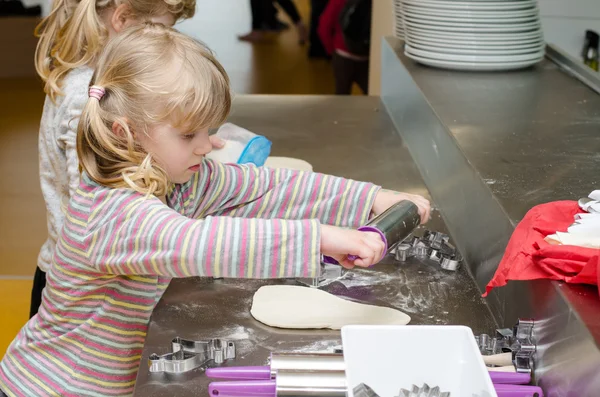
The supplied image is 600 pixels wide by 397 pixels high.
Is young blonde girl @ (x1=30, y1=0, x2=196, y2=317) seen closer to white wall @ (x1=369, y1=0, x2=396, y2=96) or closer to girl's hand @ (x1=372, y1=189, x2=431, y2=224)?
girl's hand @ (x1=372, y1=189, x2=431, y2=224)

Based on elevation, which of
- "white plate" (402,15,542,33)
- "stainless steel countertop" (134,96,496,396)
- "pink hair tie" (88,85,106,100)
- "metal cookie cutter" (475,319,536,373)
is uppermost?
"pink hair tie" (88,85,106,100)

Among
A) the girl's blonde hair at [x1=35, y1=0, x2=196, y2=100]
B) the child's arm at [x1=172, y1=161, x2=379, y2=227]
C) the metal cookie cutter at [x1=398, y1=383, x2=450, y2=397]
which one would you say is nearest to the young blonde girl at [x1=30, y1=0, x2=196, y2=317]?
the girl's blonde hair at [x1=35, y1=0, x2=196, y2=100]

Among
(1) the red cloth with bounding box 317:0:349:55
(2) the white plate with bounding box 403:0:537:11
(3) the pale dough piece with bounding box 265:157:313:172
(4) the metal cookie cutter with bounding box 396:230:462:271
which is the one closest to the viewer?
(4) the metal cookie cutter with bounding box 396:230:462:271

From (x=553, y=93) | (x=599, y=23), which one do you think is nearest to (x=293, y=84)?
(x=599, y=23)

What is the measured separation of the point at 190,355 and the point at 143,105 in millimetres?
369

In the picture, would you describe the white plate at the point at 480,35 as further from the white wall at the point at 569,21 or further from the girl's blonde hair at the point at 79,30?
the girl's blonde hair at the point at 79,30

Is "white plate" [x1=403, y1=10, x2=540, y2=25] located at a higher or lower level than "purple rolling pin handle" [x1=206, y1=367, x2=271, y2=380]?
higher

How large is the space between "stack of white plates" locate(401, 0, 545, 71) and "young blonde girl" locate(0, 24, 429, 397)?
2.53ft

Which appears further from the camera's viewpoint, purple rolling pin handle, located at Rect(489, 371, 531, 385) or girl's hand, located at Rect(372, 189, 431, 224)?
girl's hand, located at Rect(372, 189, 431, 224)

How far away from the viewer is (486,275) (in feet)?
3.95

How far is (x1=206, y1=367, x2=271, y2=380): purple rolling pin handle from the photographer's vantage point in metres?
0.92

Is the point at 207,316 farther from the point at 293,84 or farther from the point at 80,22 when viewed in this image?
the point at 293,84

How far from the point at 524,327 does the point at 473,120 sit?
0.73m

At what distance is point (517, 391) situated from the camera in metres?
0.88
